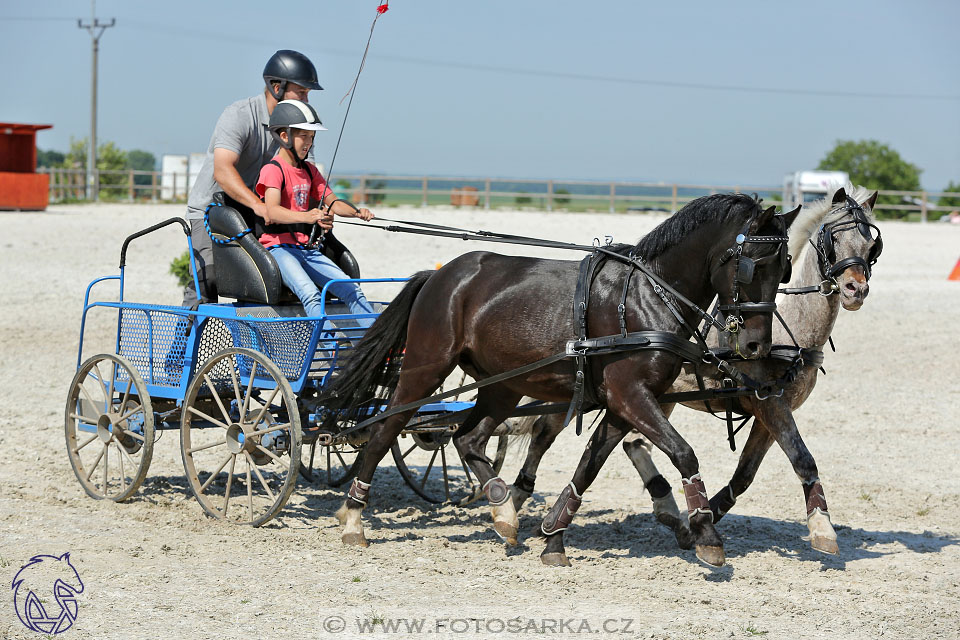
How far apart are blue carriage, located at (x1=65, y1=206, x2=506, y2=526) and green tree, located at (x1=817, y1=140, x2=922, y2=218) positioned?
47.2 meters

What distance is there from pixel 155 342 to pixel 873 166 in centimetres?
4962

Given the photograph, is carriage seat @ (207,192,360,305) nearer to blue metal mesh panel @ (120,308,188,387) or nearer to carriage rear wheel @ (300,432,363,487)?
blue metal mesh panel @ (120,308,188,387)

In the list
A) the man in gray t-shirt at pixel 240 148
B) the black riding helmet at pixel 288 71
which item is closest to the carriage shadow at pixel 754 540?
the man in gray t-shirt at pixel 240 148

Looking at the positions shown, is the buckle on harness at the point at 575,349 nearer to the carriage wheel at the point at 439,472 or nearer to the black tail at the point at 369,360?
the black tail at the point at 369,360

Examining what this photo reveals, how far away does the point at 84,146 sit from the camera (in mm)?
43938

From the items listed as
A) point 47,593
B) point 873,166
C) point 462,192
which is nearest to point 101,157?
point 462,192

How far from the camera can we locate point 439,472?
27.9 ft

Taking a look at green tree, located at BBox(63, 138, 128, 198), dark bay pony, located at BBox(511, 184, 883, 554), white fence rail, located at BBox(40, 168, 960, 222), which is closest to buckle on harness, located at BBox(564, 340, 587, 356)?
dark bay pony, located at BBox(511, 184, 883, 554)

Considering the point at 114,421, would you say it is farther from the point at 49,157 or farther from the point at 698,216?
the point at 49,157

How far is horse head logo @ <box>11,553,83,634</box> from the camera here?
458 cm

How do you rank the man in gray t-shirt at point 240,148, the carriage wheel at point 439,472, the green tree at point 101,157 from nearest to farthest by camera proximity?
the man in gray t-shirt at point 240,148
the carriage wheel at point 439,472
the green tree at point 101,157

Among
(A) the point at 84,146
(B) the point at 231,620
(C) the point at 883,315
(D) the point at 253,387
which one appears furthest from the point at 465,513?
(A) the point at 84,146

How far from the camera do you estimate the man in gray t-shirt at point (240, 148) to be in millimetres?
6859

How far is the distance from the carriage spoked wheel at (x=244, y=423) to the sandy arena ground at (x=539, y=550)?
21 cm
